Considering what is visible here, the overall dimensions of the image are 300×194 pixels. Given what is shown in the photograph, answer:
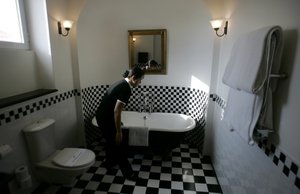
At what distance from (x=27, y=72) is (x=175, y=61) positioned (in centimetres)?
206

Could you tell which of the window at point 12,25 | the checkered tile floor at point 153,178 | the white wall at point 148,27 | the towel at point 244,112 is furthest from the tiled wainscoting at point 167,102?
the towel at point 244,112

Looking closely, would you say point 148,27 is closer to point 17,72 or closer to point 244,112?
point 17,72

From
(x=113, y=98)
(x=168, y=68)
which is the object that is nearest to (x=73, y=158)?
(x=113, y=98)

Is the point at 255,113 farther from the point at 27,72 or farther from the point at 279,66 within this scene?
the point at 27,72

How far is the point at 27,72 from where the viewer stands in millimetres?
2041

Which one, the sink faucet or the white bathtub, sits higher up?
the sink faucet

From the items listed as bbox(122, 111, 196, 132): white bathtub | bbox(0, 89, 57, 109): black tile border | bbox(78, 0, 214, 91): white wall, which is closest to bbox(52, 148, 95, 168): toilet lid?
bbox(0, 89, 57, 109): black tile border

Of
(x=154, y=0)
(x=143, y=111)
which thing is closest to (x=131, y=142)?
(x=143, y=111)

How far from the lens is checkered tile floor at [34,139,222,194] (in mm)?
2047

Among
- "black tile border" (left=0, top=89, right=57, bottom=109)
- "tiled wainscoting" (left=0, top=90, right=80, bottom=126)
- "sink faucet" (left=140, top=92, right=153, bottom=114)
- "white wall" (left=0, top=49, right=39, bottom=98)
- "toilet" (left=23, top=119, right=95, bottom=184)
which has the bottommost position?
"toilet" (left=23, top=119, right=95, bottom=184)

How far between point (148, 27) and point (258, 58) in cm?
210

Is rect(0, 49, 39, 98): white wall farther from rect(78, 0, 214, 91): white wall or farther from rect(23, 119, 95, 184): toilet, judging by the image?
rect(78, 0, 214, 91): white wall

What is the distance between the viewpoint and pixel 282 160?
3.35 feet

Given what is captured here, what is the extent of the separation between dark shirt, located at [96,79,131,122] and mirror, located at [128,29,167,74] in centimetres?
102
